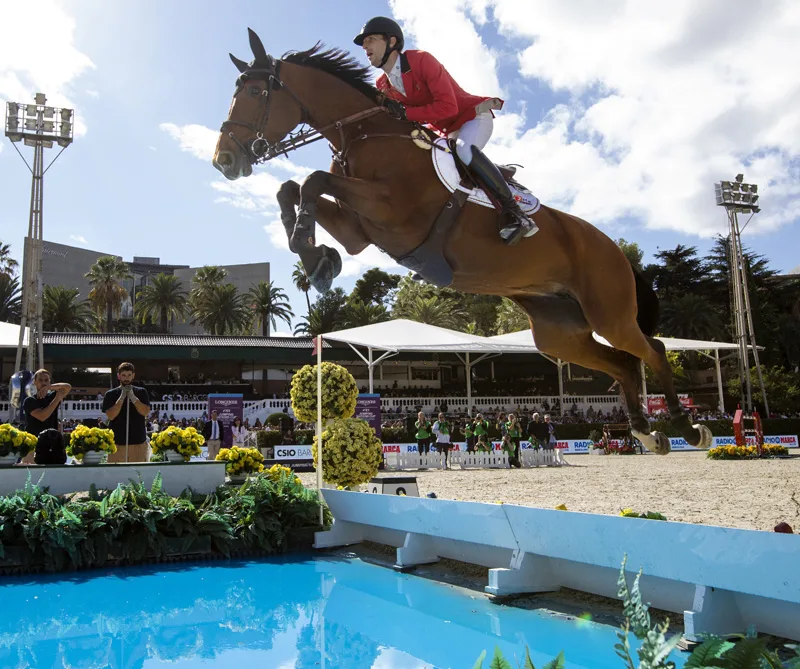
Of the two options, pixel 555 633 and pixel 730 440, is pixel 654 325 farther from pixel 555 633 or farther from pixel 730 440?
pixel 730 440

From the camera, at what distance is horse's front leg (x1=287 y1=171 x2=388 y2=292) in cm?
333

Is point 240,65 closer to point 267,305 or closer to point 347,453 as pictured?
point 347,453

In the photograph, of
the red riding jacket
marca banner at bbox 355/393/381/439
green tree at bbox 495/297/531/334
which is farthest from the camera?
green tree at bbox 495/297/531/334

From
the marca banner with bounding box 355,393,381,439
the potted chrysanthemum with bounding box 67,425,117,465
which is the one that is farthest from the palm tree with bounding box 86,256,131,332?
the potted chrysanthemum with bounding box 67,425,117,465

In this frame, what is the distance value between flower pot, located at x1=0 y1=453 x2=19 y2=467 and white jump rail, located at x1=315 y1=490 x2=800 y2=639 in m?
3.61

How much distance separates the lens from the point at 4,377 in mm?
32375

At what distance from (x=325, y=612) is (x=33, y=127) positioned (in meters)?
21.5

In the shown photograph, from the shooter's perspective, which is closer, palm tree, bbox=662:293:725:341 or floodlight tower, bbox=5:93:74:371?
floodlight tower, bbox=5:93:74:371

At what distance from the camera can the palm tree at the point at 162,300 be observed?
55.4 m

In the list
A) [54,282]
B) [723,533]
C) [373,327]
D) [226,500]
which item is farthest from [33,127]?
[54,282]

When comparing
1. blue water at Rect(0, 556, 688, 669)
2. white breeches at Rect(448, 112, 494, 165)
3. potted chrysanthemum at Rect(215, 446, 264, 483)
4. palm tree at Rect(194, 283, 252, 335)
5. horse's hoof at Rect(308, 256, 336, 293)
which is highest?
palm tree at Rect(194, 283, 252, 335)

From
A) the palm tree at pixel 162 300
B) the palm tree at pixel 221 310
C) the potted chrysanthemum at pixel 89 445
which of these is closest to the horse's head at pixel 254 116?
the potted chrysanthemum at pixel 89 445

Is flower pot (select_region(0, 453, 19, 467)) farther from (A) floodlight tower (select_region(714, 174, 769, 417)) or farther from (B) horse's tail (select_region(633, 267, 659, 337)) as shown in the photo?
(A) floodlight tower (select_region(714, 174, 769, 417))

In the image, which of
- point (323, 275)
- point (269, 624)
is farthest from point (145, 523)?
point (323, 275)
